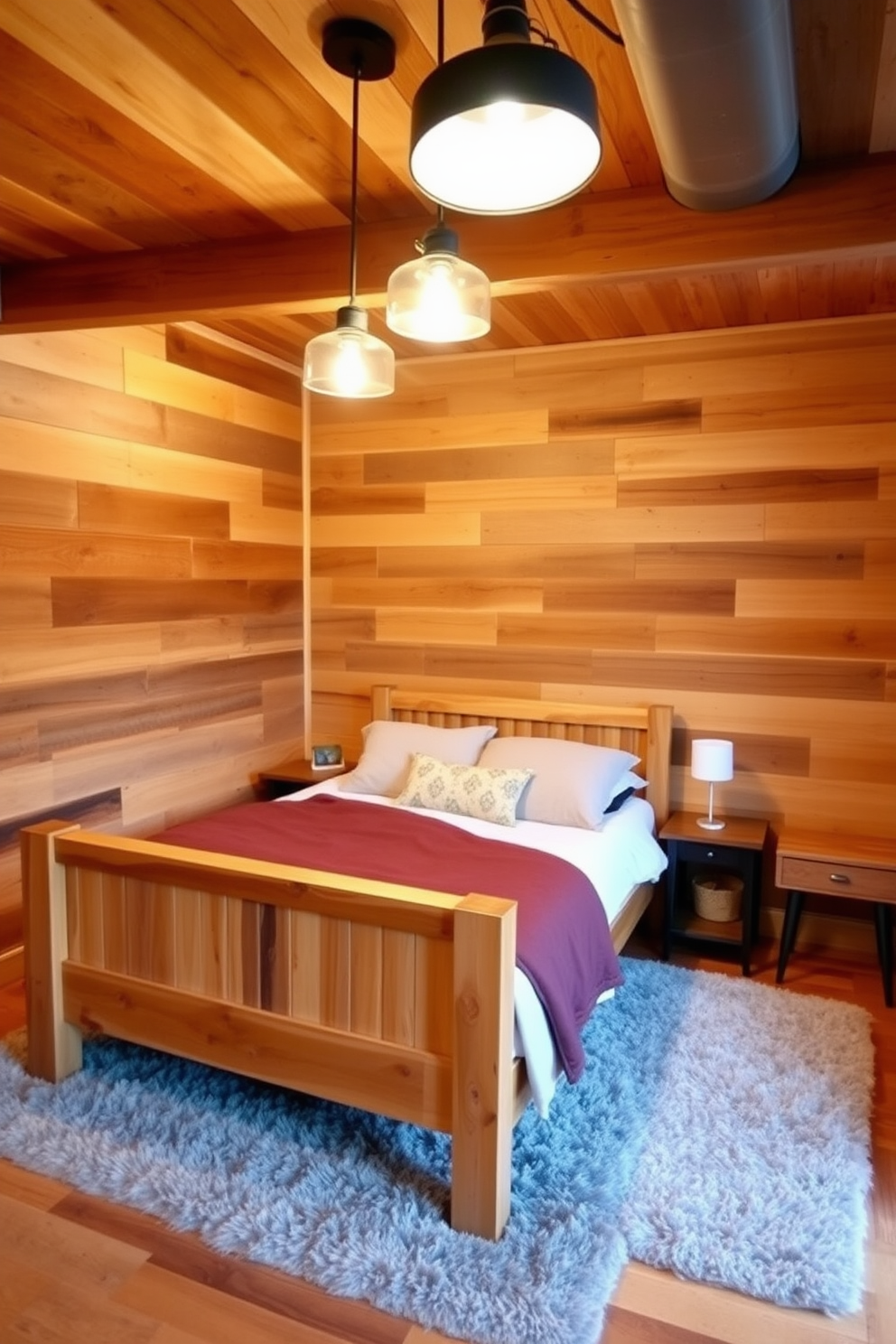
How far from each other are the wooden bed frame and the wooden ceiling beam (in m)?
1.59

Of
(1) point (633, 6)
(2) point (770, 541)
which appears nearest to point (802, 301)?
(2) point (770, 541)

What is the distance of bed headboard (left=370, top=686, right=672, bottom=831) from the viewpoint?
12.3 feet

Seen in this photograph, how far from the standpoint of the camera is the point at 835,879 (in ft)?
10.4

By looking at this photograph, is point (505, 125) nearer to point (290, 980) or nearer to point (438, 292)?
point (438, 292)

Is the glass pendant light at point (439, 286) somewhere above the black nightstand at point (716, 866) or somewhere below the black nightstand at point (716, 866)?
above

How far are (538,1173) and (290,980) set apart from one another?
0.79 metres

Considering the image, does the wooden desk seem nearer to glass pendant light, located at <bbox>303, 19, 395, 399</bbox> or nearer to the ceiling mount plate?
glass pendant light, located at <bbox>303, 19, 395, 399</bbox>

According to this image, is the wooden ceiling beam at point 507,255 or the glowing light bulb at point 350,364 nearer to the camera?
the wooden ceiling beam at point 507,255

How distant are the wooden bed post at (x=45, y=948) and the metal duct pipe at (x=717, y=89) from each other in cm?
230

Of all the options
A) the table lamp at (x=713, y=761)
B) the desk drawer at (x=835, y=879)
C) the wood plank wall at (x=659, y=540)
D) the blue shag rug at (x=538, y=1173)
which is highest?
the wood plank wall at (x=659, y=540)

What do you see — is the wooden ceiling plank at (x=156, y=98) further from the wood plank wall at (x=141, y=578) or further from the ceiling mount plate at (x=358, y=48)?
the wood plank wall at (x=141, y=578)

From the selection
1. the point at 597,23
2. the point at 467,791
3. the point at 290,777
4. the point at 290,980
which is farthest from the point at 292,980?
the point at 597,23

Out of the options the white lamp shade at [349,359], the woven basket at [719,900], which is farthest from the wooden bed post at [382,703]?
the white lamp shade at [349,359]

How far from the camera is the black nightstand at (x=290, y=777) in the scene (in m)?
4.16
